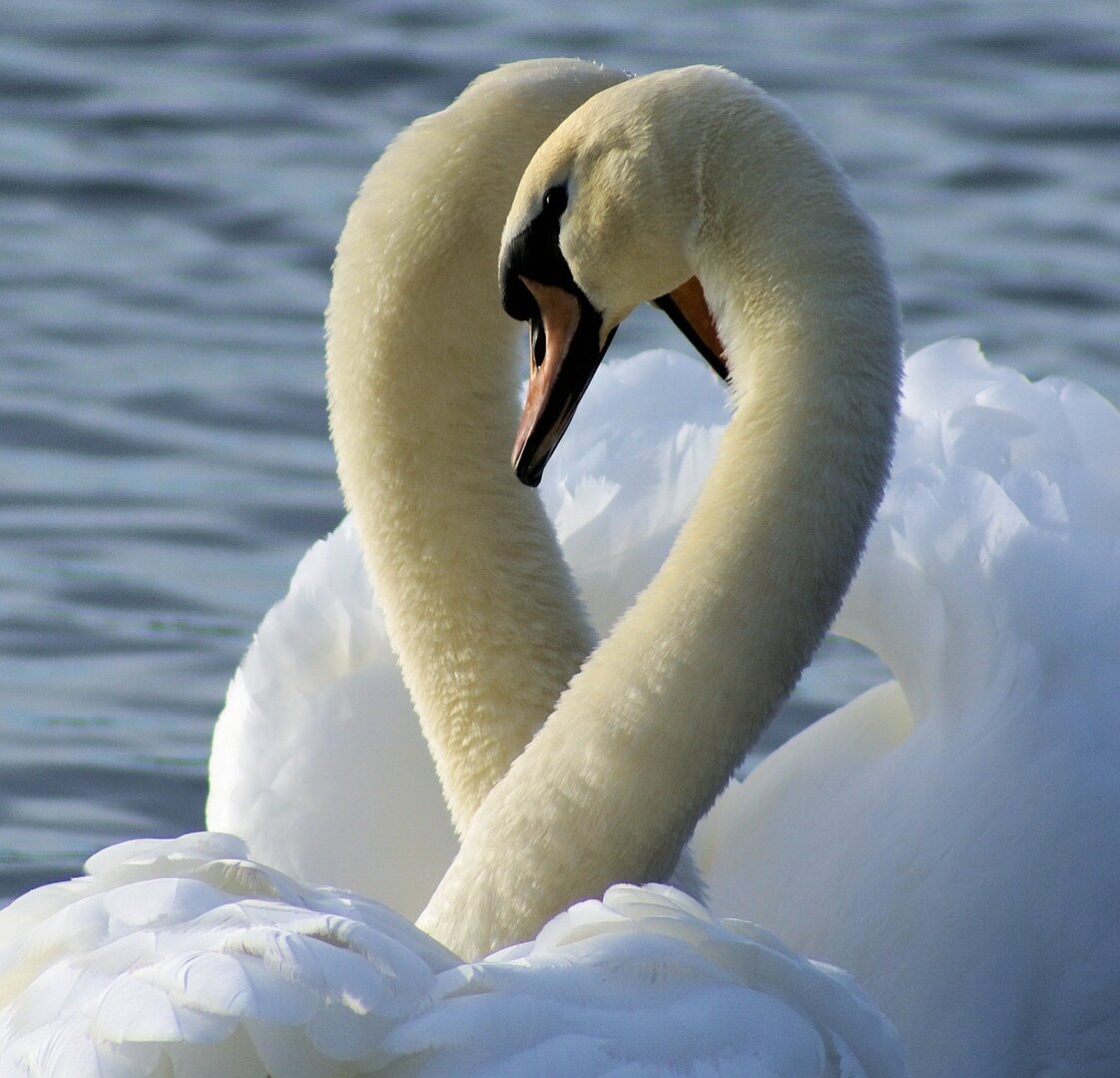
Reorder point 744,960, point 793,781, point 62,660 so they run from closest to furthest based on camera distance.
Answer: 1. point 744,960
2. point 793,781
3. point 62,660

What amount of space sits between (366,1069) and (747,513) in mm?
990

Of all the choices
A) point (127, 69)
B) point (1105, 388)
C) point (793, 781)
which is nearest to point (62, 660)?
point (793, 781)

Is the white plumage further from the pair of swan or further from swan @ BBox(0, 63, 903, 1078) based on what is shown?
swan @ BBox(0, 63, 903, 1078)

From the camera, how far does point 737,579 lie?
3.49m

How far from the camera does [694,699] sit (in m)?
3.51

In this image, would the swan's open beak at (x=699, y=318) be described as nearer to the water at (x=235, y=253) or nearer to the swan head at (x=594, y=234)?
the swan head at (x=594, y=234)

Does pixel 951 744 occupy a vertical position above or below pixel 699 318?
below

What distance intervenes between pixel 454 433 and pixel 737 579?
33.8 inches

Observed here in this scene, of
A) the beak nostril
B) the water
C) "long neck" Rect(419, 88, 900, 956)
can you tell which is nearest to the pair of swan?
"long neck" Rect(419, 88, 900, 956)

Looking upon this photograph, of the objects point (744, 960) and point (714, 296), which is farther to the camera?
point (714, 296)

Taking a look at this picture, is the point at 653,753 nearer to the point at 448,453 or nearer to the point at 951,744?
the point at 448,453

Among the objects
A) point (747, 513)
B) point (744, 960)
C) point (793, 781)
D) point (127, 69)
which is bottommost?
point (127, 69)

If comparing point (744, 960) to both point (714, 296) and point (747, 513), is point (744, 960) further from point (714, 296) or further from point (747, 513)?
point (714, 296)

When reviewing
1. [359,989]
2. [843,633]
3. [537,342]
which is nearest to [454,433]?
[537,342]
